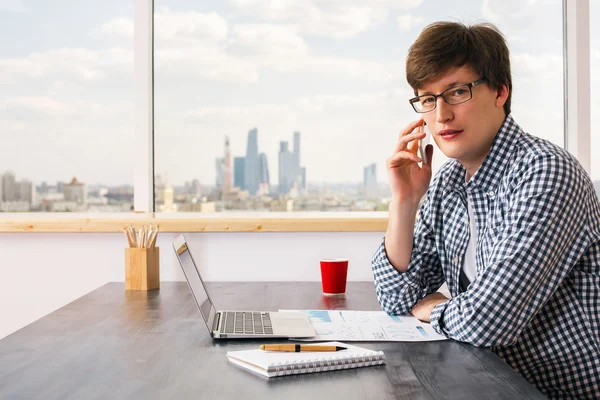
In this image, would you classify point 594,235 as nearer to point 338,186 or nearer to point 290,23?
point 338,186

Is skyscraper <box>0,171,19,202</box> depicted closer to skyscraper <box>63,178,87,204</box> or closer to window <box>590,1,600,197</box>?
skyscraper <box>63,178,87,204</box>

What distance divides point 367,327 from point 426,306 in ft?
0.67

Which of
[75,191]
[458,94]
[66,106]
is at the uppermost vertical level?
[66,106]

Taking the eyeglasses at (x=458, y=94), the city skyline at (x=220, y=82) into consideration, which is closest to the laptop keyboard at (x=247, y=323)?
the eyeglasses at (x=458, y=94)

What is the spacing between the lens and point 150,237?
201cm

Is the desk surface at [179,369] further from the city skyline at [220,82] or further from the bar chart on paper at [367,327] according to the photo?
the city skyline at [220,82]

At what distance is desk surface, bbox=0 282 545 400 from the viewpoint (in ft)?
3.01

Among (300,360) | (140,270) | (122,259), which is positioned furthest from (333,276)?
(122,259)

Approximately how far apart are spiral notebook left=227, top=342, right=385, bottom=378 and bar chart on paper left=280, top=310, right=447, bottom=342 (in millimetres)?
158

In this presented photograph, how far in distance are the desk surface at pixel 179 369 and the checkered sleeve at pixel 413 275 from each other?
0.30 m

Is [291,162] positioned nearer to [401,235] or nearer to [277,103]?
[277,103]

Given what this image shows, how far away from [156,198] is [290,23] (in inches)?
34.6

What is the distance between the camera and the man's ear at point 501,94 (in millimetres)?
1570

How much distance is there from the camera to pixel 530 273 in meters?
1.27
